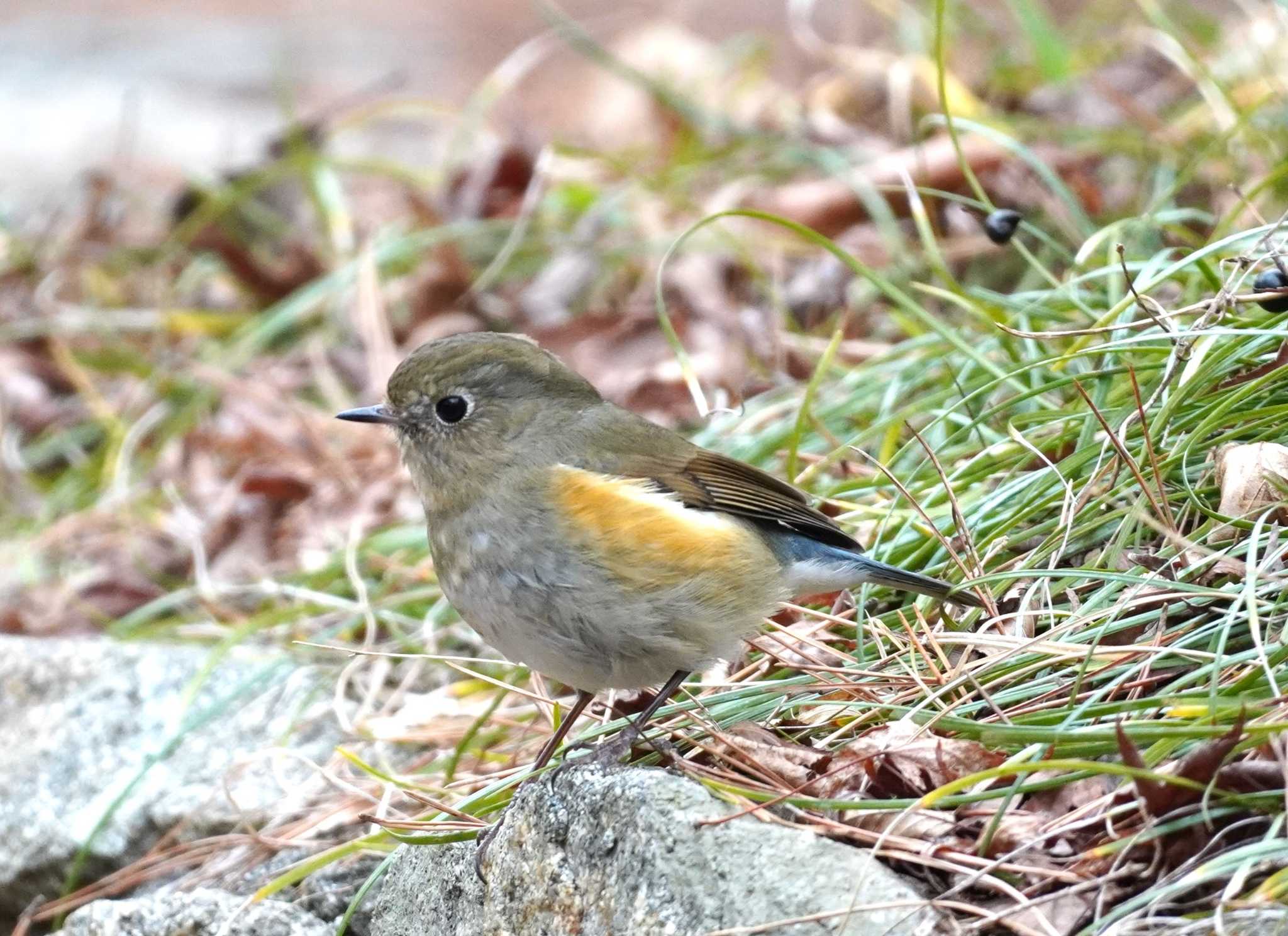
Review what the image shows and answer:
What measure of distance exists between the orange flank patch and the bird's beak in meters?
0.45

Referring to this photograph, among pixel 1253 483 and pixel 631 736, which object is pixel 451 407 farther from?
pixel 1253 483

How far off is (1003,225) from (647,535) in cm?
131

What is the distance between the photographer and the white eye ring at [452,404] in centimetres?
321

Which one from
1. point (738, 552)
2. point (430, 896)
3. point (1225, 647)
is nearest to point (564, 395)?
point (738, 552)

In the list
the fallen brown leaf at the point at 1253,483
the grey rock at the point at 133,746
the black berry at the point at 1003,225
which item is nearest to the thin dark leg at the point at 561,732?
the grey rock at the point at 133,746

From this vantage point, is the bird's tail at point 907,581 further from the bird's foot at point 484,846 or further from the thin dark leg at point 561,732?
the bird's foot at point 484,846

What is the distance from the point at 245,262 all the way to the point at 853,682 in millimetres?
4532

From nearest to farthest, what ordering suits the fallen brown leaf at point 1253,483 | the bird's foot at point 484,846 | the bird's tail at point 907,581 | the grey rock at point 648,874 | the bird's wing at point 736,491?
the grey rock at point 648,874, the bird's foot at point 484,846, the fallen brown leaf at point 1253,483, the bird's tail at point 907,581, the bird's wing at point 736,491

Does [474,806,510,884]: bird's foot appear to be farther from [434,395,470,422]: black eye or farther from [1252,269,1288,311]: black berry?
[1252,269,1288,311]: black berry

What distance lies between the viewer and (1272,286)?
3.19 metres

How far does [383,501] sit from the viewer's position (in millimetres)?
5254

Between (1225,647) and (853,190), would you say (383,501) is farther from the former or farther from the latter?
(1225,647)

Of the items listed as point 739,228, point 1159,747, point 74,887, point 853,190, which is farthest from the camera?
point 739,228

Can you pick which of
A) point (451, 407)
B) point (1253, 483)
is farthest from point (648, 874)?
point (1253, 483)
